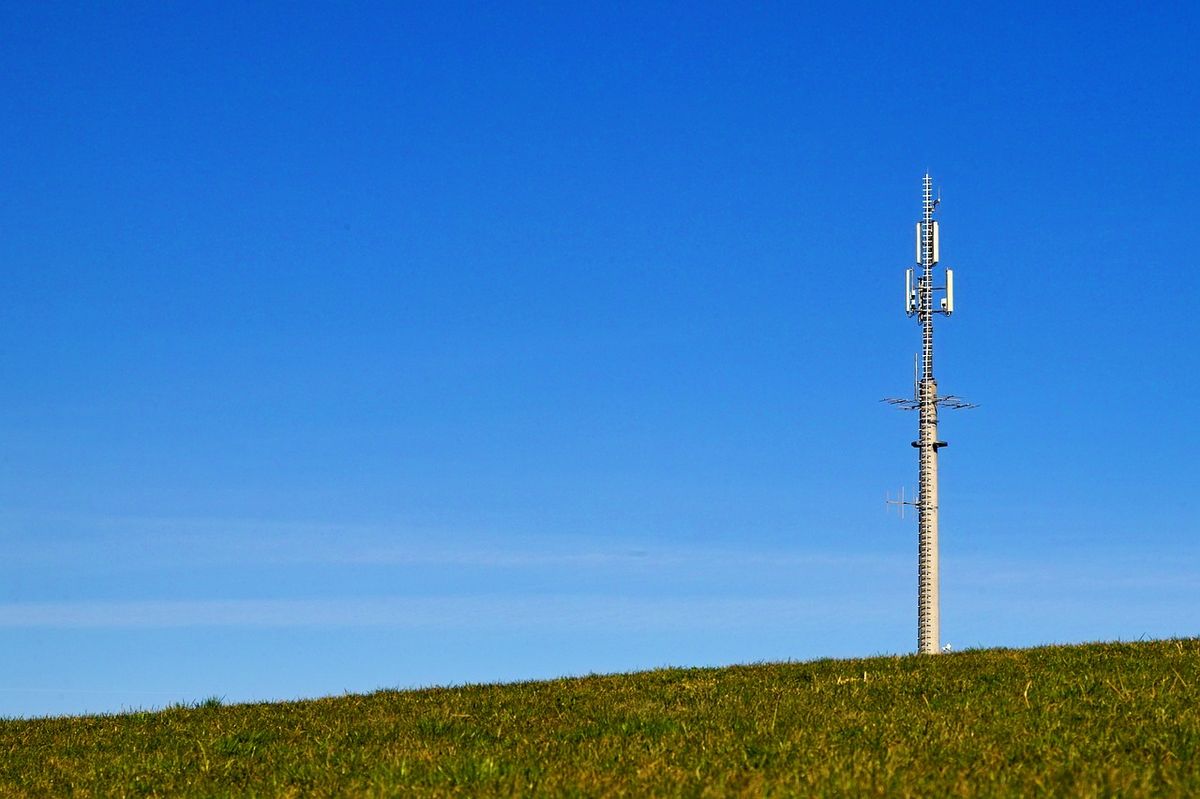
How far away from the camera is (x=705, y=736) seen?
1345 cm

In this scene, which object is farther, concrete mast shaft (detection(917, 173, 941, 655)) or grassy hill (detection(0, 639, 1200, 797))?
concrete mast shaft (detection(917, 173, 941, 655))

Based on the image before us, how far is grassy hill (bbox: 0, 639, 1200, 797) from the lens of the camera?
10.8m

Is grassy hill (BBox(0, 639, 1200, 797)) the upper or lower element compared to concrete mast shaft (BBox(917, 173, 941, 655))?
lower

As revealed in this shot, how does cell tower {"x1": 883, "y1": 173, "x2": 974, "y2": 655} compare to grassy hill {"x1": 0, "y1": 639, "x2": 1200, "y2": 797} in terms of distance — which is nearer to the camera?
grassy hill {"x1": 0, "y1": 639, "x2": 1200, "y2": 797}

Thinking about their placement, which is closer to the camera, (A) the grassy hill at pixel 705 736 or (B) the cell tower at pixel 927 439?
(A) the grassy hill at pixel 705 736

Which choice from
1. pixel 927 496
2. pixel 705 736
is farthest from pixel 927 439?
pixel 705 736

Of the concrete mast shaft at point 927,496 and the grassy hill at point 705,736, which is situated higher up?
the concrete mast shaft at point 927,496

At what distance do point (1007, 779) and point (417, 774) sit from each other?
523 cm

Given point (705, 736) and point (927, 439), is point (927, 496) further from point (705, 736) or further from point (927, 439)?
point (705, 736)

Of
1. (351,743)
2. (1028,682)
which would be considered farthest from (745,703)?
(351,743)

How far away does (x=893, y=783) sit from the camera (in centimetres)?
1041

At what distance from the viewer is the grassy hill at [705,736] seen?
10836 mm

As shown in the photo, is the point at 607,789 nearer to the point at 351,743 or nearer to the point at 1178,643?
the point at 351,743

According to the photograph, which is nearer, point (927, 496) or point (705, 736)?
point (705, 736)
